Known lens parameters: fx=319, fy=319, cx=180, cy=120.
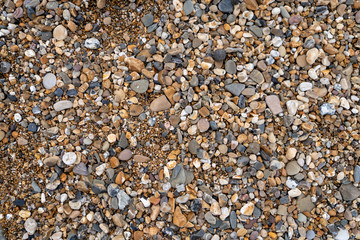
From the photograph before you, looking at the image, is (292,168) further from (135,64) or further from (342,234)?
(135,64)

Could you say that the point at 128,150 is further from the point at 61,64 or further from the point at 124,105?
the point at 61,64

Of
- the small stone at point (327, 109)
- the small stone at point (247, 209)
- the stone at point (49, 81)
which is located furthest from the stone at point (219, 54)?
the stone at point (49, 81)

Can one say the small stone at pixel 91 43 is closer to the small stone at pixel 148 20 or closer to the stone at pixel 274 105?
the small stone at pixel 148 20

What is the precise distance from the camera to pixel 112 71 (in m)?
1.98

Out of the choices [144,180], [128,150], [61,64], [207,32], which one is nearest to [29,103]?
[61,64]

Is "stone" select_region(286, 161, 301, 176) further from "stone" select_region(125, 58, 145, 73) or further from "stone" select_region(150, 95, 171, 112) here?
"stone" select_region(125, 58, 145, 73)

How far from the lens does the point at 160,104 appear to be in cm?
194

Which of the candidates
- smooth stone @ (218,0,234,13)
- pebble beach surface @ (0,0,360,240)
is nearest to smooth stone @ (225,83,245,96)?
pebble beach surface @ (0,0,360,240)

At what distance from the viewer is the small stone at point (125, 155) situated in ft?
6.28

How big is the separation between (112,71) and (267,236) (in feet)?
4.53

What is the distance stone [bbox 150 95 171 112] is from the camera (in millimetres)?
1938

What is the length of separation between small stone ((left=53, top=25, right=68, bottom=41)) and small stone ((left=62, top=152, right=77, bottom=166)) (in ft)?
2.41

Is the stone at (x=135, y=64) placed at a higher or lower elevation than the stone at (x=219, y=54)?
lower

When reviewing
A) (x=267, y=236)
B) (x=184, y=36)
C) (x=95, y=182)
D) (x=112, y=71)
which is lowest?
(x=267, y=236)
